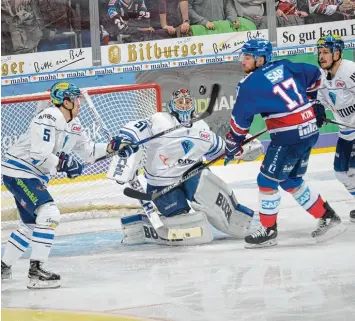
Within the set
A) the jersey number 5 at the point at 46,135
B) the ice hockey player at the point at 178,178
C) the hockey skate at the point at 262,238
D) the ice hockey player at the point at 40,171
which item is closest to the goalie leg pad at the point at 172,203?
the ice hockey player at the point at 178,178

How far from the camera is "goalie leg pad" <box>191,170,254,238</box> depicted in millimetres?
5926

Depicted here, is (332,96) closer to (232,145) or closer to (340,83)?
(340,83)

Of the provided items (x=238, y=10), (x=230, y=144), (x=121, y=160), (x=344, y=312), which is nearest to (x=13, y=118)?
(x=121, y=160)

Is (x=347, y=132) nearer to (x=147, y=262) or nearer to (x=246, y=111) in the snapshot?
(x=246, y=111)

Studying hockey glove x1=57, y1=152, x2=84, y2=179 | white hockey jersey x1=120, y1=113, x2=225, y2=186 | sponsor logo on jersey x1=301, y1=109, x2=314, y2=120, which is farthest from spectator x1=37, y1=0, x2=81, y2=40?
hockey glove x1=57, y1=152, x2=84, y2=179

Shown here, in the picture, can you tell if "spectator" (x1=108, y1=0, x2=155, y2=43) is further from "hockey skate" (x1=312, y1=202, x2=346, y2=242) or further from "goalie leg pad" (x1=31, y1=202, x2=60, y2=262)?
"goalie leg pad" (x1=31, y1=202, x2=60, y2=262)

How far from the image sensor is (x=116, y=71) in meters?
8.40

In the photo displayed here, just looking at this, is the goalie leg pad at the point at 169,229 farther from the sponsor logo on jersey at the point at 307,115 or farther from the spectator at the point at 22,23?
the spectator at the point at 22,23

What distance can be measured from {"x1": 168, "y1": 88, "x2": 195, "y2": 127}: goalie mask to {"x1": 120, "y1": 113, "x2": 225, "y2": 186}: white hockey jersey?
0.03 metres

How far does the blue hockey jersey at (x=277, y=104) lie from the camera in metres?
5.40

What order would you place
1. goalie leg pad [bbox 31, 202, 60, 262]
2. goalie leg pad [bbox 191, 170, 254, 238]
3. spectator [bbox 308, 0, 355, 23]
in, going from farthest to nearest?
spectator [bbox 308, 0, 355, 23] → goalie leg pad [bbox 191, 170, 254, 238] → goalie leg pad [bbox 31, 202, 60, 262]

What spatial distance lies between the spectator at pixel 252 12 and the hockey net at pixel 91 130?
1.79 metres

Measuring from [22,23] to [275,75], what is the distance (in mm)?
3548

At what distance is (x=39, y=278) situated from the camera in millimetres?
4898
